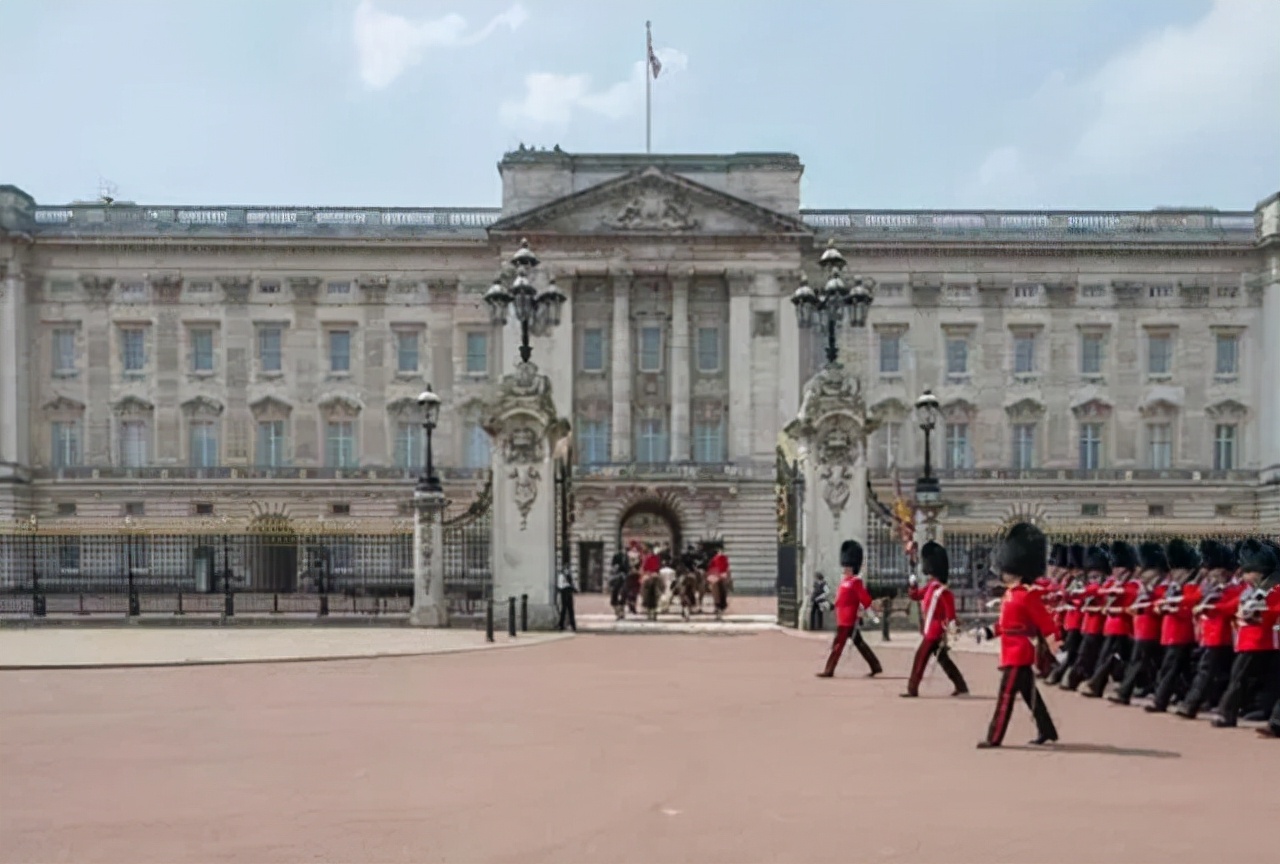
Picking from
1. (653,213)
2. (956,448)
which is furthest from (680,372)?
(956,448)

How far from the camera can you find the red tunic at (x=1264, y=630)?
40.7ft

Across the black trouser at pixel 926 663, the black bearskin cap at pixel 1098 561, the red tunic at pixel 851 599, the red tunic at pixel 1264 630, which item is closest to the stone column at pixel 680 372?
the red tunic at pixel 851 599

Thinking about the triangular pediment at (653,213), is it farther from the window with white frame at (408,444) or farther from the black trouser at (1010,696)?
the black trouser at (1010,696)

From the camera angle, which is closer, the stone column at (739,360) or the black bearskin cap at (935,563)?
the black bearskin cap at (935,563)

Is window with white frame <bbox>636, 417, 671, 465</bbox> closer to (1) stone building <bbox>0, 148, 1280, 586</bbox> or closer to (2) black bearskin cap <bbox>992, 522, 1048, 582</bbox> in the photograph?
(1) stone building <bbox>0, 148, 1280, 586</bbox>

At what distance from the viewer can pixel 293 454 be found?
2339 inches

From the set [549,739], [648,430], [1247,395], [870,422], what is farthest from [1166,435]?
[549,739]

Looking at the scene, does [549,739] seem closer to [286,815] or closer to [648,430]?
[286,815]

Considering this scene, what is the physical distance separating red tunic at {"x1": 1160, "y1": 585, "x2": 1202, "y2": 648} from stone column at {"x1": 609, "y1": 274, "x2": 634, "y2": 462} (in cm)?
4462

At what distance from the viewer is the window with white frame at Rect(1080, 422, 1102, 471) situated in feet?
196

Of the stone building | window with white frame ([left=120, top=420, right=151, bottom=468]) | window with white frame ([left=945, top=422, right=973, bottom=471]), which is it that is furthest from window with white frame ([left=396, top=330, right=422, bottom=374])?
window with white frame ([left=945, top=422, right=973, bottom=471])

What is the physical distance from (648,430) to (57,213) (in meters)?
25.6

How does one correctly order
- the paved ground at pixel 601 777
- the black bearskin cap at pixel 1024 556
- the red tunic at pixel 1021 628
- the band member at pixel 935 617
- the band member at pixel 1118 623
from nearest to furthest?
1. the paved ground at pixel 601 777
2. the red tunic at pixel 1021 628
3. the black bearskin cap at pixel 1024 556
4. the band member at pixel 935 617
5. the band member at pixel 1118 623

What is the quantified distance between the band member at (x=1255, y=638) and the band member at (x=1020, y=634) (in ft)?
6.69
